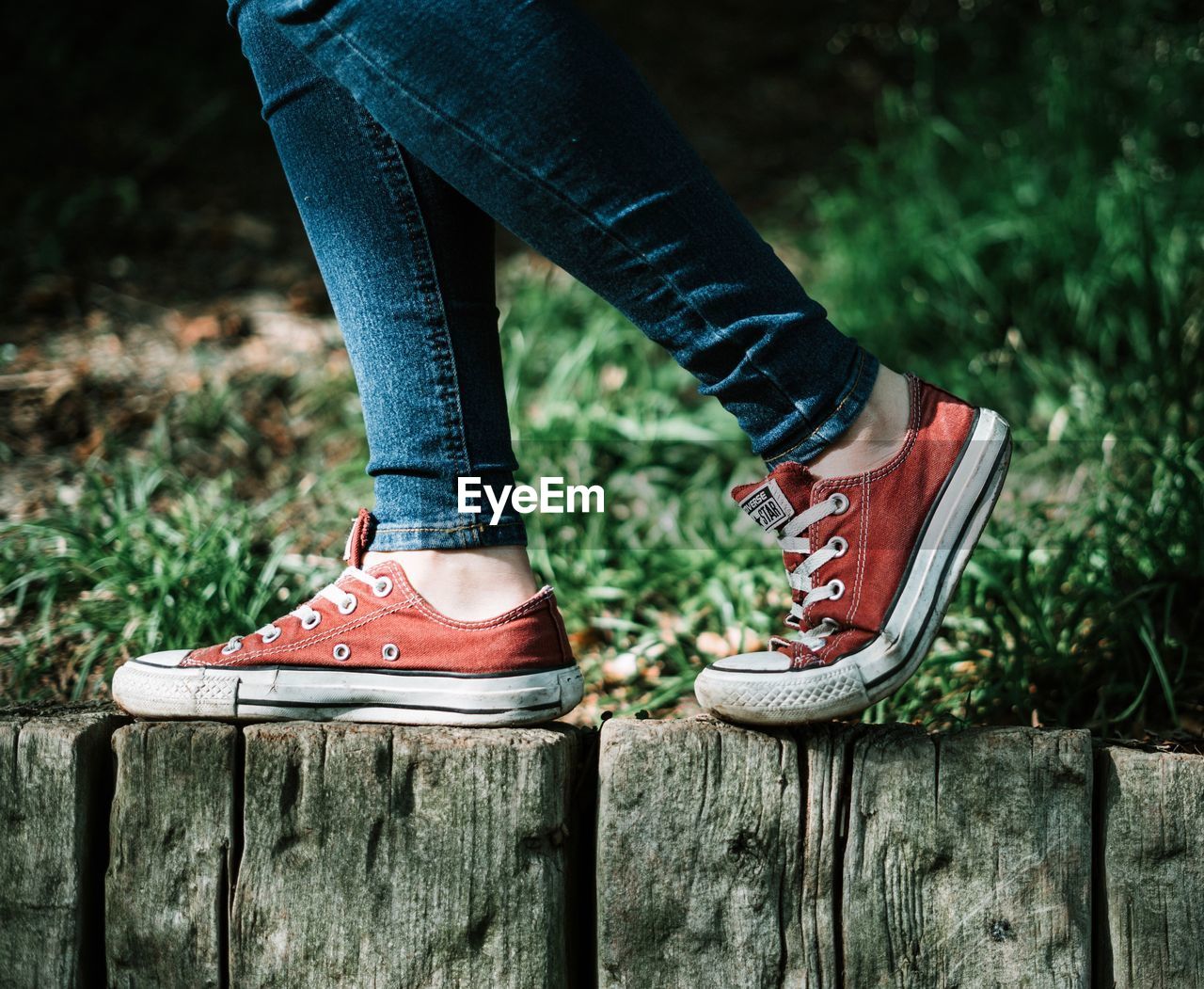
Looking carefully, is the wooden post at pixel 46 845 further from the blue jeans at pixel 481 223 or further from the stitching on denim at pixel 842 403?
the stitching on denim at pixel 842 403

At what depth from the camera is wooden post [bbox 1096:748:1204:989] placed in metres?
1.12

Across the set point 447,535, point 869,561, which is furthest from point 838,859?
point 447,535

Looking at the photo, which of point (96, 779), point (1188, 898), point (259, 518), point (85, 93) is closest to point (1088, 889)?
point (1188, 898)

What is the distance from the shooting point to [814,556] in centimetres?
117

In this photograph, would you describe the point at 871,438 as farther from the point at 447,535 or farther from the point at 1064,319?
the point at 1064,319

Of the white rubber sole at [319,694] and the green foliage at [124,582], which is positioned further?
the green foliage at [124,582]

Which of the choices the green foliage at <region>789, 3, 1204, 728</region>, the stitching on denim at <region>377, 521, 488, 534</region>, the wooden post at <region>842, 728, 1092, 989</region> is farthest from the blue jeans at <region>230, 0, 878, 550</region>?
the green foliage at <region>789, 3, 1204, 728</region>

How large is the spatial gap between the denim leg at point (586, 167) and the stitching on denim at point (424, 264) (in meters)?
0.09

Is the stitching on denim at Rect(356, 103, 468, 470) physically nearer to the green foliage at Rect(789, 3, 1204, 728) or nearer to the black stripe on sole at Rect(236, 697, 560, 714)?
the black stripe on sole at Rect(236, 697, 560, 714)

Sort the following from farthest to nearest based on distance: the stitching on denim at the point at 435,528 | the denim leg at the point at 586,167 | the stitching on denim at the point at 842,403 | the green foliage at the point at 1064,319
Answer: the green foliage at the point at 1064,319, the stitching on denim at the point at 435,528, the stitching on denim at the point at 842,403, the denim leg at the point at 586,167

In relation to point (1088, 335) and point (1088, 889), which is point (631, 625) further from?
point (1088, 335)

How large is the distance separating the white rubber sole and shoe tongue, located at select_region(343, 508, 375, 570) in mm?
134

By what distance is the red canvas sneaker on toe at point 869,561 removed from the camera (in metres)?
1.12

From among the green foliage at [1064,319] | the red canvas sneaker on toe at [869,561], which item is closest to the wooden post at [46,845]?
the red canvas sneaker on toe at [869,561]
